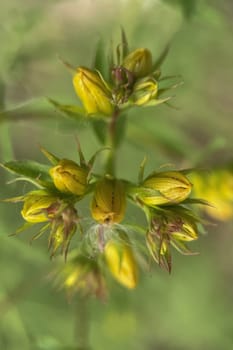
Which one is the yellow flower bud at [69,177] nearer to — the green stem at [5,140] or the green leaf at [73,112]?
the green leaf at [73,112]

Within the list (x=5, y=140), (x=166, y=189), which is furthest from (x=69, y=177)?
(x=5, y=140)

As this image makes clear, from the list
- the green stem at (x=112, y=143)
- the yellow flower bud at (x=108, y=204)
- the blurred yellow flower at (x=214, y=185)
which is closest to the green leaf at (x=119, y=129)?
the green stem at (x=112, y=143)

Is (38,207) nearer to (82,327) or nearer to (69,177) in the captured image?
(69,177)

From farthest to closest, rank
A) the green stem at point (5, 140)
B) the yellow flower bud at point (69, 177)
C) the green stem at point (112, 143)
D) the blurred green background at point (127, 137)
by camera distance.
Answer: the blurred green background at point (127, 137)
the green stem at point (5, 140)
the green stem at point (112, 143)
the yellow flower bud at point (69, 177)

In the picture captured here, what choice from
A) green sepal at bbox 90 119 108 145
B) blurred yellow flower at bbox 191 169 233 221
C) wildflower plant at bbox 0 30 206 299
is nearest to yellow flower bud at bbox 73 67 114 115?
wildflower plant at bbox 0 30 206 299

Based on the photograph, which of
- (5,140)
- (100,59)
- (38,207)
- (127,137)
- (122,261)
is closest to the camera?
(38,207)

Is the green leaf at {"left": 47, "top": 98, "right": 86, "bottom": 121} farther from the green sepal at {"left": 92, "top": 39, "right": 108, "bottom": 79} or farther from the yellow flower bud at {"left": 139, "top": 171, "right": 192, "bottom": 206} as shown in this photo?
the yellow flower bud at {"left": 139, "top": 171, "right": 192, "bottom": 206}
